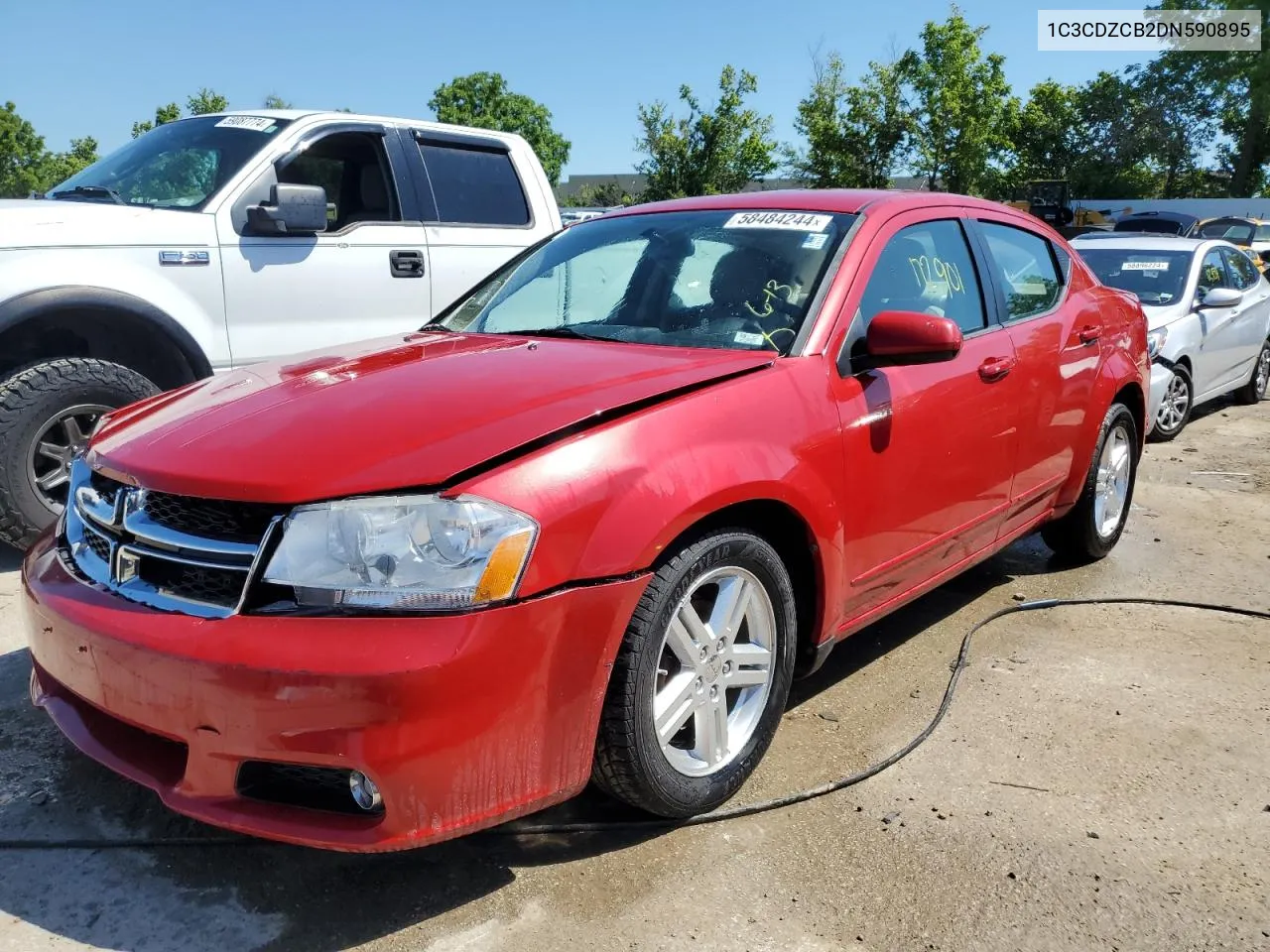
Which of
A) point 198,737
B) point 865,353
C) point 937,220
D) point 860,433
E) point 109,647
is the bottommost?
point 198,737

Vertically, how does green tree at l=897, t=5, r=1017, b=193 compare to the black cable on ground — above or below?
above

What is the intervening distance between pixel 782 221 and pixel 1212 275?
6.86 m

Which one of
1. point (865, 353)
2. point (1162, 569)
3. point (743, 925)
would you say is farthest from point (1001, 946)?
point (1162, 569)

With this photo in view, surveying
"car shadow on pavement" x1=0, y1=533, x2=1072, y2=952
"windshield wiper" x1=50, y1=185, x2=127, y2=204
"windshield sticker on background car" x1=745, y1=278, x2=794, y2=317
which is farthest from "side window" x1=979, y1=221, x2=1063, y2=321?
"windshield wiper" x1=50, y1=185, x2=127, y2=204

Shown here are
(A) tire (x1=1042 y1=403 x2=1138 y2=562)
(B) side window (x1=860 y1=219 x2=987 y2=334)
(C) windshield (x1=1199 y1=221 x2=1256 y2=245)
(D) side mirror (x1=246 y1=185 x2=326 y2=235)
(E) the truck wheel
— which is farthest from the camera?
(C) windshield (x1=1199 y1=221 x2=1256 y2=245)

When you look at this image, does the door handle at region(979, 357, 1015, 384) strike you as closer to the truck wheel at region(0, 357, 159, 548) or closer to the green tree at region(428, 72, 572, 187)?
the truck wheel at region(0, 357, 159, 548)

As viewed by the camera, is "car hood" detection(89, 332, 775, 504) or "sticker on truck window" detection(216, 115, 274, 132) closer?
"car hood" detection(89, 332, 775, 504)

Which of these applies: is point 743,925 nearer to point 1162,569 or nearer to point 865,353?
point 865,353

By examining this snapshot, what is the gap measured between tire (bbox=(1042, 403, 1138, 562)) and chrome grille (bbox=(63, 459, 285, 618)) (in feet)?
11.8

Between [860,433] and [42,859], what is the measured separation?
238cm

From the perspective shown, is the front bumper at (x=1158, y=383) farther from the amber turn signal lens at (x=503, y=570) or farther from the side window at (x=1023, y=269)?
the amber turn signal lens at (x=503, y=570)

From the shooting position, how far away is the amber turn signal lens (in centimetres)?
210

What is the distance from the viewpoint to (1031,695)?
3.50 meters

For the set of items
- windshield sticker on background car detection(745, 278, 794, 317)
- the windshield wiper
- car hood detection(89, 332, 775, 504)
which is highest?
the windshield wiper
